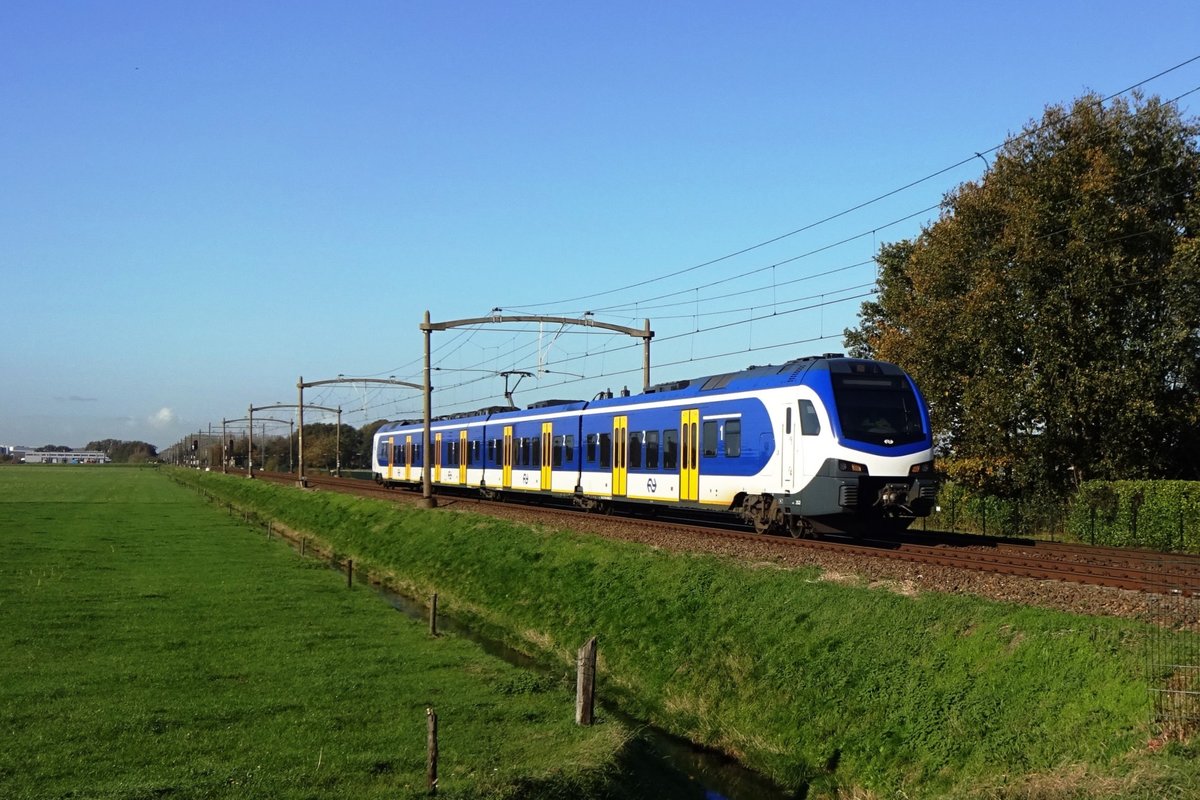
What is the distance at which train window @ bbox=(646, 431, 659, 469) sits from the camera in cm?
3053

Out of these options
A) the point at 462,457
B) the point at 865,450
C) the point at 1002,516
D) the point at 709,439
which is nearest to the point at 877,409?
the point at 865,450

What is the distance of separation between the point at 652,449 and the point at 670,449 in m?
1.34

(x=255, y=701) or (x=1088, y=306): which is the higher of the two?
(x=1088, y=306)

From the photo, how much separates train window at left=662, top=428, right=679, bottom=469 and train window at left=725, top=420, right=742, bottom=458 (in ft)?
9.78

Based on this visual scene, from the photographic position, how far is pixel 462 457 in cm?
5150

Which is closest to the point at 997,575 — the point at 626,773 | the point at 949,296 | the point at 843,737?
the point at 843,737

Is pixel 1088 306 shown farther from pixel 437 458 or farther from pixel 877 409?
pixel 437 458

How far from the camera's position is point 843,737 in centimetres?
1333

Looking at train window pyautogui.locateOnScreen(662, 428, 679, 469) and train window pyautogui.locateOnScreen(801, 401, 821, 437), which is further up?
train window pyautogui.locateOnScreen(801, 401, 821, 437)

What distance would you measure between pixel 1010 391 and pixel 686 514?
Answer: 1166 cm

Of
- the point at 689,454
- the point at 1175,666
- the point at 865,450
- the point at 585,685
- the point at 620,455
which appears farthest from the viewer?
the point at 620,455

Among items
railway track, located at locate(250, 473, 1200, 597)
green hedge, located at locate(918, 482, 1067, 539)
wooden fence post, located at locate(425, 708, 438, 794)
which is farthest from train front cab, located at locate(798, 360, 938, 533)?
wooden fence post, located at locate(425, 708, 438, 794)

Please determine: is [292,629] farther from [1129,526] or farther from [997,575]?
[1129,526]

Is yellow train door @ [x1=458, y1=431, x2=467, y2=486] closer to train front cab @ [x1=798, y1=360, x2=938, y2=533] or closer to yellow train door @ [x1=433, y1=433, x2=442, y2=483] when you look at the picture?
yellow train door @ [x1=433, y1=433, x2=442, y2=483]
